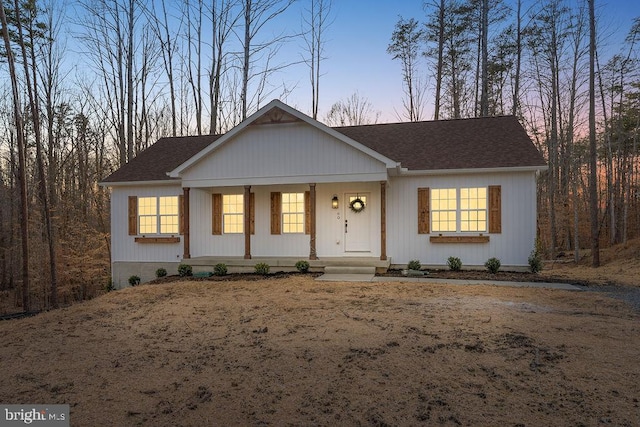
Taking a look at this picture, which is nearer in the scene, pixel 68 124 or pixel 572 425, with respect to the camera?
pixel 572 425

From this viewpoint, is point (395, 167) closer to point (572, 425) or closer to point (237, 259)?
point (237, 259)

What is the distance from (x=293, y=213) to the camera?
1192cm

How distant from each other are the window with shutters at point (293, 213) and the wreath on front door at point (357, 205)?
1629 mm

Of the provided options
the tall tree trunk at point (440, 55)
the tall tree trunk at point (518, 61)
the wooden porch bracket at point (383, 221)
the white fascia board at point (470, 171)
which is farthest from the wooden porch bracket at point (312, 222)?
the tall tree trunk at point (518, 61)

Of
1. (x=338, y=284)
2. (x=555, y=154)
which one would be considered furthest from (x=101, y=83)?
(x=555, y=154)

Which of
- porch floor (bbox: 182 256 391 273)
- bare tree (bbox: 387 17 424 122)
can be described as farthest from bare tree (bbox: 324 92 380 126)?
porch floor (bbox: 182 256 391 273)

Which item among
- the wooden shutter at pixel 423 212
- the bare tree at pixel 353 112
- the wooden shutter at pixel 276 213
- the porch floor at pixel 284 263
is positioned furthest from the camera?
the bare tree at pixel 353 112

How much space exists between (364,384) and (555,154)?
21937 mm

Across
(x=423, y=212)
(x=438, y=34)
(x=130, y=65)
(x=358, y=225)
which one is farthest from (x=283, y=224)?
(x=438, y=34)

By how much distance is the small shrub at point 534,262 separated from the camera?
33.3 feet

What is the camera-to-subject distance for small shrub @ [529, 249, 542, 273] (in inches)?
400

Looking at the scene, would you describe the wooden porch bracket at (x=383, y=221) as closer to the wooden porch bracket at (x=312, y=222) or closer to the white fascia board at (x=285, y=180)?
the white fascia board at (x=285, y=180)

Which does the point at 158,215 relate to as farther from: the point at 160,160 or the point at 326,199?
the point at 326,199

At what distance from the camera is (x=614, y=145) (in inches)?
874
